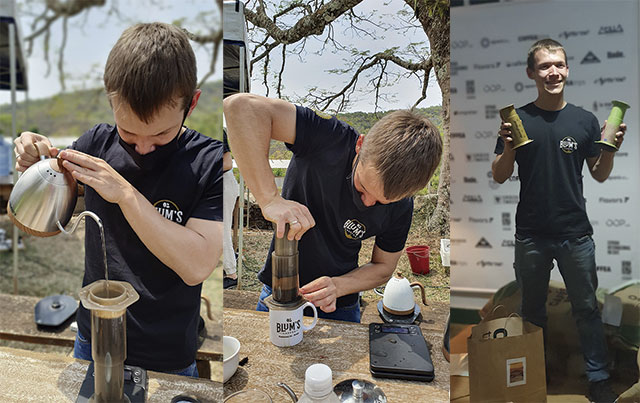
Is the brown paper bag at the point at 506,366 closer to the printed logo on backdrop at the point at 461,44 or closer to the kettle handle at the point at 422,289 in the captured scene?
the kettle handle at the point at 422,289

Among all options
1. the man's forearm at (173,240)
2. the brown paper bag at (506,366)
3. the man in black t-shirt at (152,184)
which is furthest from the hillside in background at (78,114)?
the brown paper bag at (506,366)

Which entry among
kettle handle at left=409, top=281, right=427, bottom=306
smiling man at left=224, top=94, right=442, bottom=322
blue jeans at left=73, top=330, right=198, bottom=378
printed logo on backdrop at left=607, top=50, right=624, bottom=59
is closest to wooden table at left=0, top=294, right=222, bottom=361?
blue jeans at left=73, top=330, right=198, bottom=378

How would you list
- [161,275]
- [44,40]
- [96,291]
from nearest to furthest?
[96,291] < [161,275] < [44,40]

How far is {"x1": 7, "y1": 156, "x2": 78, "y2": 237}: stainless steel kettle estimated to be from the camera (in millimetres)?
1057

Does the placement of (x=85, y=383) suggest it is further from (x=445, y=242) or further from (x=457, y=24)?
(x=457, y=24)

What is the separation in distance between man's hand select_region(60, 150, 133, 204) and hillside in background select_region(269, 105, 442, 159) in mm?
377

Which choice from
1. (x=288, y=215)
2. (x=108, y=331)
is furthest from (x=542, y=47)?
(x=108, y=331)

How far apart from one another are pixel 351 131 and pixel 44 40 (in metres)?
0.97

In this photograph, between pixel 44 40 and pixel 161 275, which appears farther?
pixel 44 40

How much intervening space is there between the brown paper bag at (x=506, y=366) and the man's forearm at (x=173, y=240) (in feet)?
2.34

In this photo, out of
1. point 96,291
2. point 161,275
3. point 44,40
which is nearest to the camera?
point 96,291

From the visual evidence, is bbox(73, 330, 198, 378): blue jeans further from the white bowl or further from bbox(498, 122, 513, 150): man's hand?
bbox(498, 122, 513, 150): man's hand

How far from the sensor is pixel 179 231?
110 centimetres

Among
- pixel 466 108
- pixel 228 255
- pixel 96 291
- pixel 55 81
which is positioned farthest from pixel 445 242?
pixel 55 81
